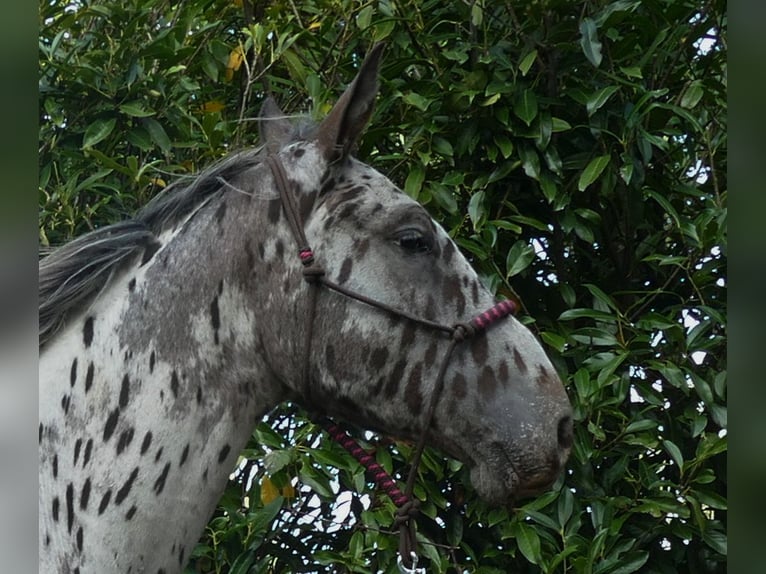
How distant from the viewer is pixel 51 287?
1749 millimetres

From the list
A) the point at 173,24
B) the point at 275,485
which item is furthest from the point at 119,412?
the point at 173,24

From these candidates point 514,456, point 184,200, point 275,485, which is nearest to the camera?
point 514,456

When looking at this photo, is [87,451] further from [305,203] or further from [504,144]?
[504,144]

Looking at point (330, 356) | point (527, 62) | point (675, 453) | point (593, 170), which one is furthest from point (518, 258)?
point (330, 356)

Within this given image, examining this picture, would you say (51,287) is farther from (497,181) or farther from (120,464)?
(497,181)

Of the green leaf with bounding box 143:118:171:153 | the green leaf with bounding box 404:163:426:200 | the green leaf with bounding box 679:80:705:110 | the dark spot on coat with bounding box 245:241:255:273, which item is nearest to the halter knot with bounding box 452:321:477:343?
the dark spot on coat with bounding box 245:241:255:273

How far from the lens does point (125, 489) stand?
1639mm

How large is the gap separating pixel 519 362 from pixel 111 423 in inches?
27.2

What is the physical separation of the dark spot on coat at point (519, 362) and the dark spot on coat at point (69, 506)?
30.0 inches

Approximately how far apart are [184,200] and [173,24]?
54.1 inches

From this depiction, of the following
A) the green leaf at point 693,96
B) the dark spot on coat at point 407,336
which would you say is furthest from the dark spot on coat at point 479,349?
the green leaf at point 693,96

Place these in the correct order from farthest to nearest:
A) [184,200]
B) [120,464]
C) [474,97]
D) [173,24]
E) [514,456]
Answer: [173,24]
[474,97]
[184,200]
[514,456]
[120,464]

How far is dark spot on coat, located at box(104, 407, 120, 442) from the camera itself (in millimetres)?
1664

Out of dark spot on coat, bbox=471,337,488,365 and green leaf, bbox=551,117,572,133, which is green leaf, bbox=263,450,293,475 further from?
green leaf, bbox=551,117,572,133
